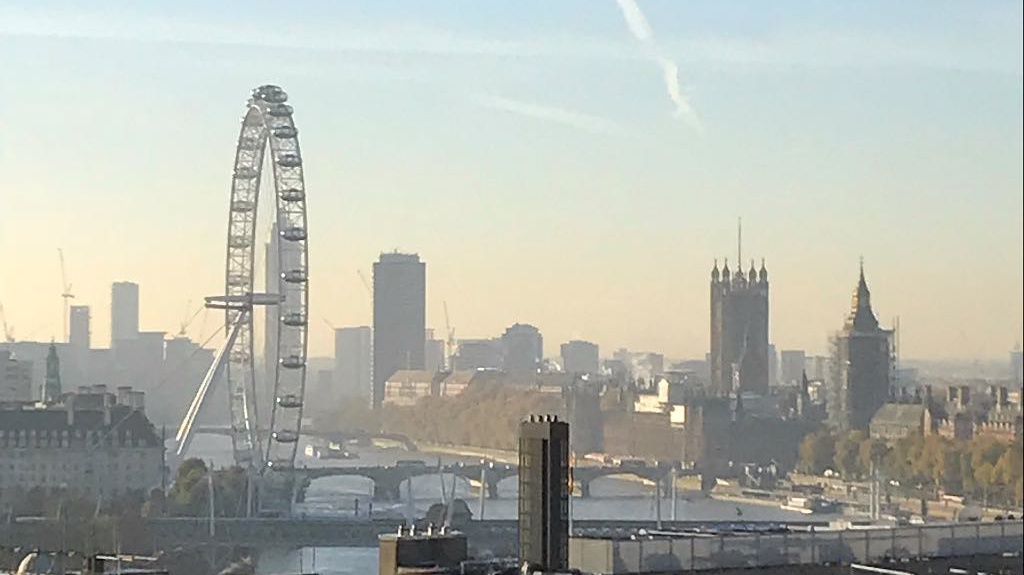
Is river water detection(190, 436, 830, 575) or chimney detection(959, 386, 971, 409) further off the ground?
chimney detection(959, 386, 971, 409)

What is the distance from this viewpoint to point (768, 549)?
7.82m

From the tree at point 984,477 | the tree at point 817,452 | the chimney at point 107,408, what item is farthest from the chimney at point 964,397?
the chimney at point 107,408

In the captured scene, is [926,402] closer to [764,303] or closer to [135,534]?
[764,303]

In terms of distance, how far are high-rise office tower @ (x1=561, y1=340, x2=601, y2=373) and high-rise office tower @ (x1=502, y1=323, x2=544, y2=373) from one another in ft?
1.46

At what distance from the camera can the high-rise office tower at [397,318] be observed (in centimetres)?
3259

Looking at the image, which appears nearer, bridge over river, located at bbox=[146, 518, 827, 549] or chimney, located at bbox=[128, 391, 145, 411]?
bridge over river, located at bbox=[146, 518, 827, 549]

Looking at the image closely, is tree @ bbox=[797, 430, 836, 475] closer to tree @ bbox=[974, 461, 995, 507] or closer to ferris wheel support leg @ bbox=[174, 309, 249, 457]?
tree @ bbox=[974, 461, 995, 507]

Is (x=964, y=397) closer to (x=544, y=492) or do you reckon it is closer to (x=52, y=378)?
(x=52, y=378)

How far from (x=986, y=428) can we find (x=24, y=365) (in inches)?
564

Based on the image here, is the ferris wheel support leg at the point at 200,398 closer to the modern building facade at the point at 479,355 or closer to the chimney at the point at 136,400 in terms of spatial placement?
the chimney at the point at 136,400

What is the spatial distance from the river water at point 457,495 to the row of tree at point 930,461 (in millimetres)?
2249

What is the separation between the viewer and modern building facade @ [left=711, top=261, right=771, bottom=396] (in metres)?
43.6

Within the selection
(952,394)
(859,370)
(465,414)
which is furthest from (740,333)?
(952,394)

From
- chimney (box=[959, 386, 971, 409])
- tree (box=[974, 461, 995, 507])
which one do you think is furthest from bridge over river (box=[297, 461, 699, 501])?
chimney (box=[959, 386, 971, 409])
